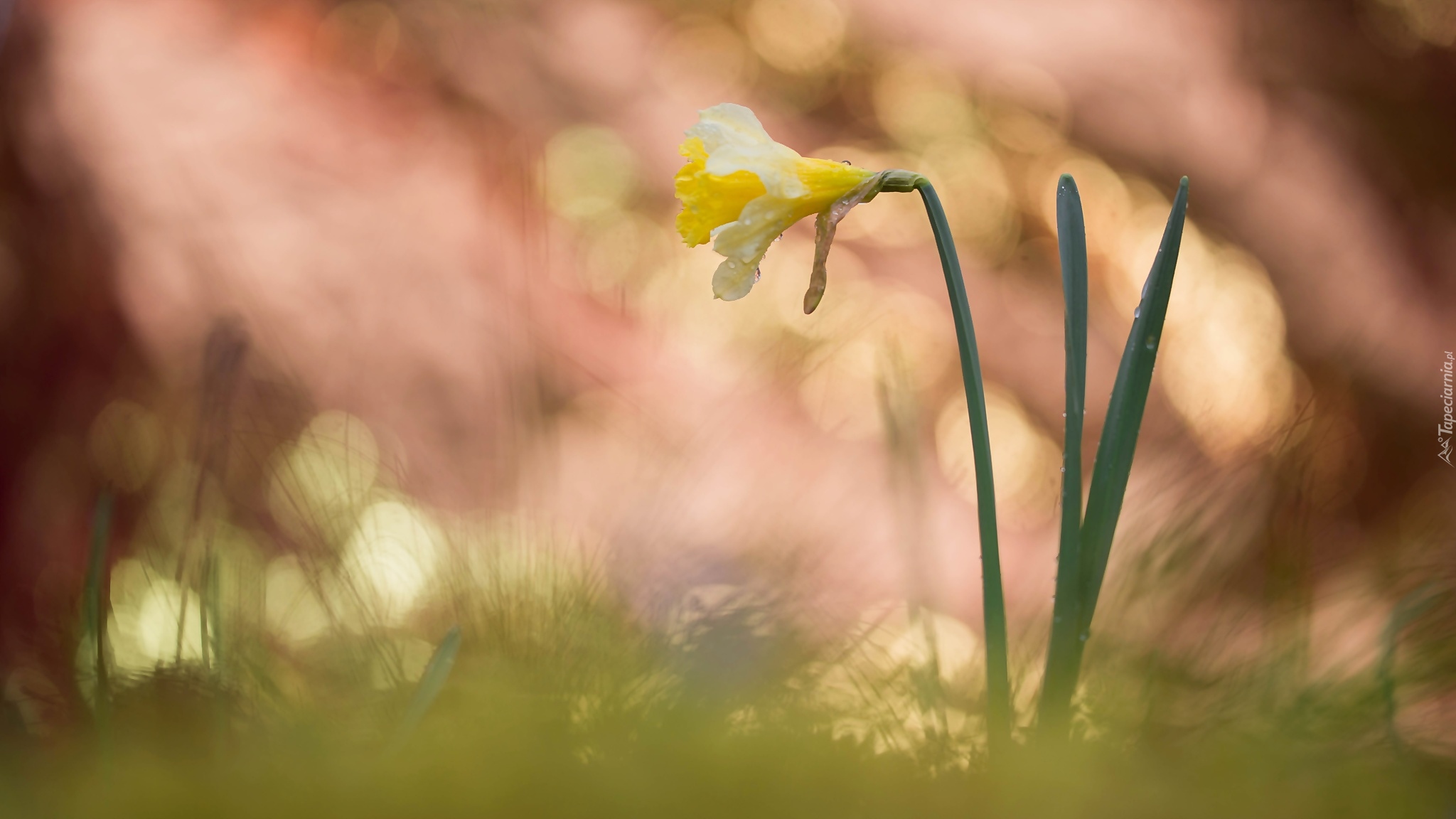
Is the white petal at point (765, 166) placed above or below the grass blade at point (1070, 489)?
above

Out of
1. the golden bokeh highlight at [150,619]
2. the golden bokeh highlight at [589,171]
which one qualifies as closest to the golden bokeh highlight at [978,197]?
the golden bokeh highlight at [589,171]

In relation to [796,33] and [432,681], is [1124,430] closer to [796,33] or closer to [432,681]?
[432,681]

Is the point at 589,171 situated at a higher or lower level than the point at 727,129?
higher

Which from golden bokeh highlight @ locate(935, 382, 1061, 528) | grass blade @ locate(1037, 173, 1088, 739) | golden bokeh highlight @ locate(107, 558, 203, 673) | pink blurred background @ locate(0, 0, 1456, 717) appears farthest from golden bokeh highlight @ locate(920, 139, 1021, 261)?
golden bokeh highlight @ locate(107, 558, 203, 673)

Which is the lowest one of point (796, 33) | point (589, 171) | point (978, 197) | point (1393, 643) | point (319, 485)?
point (1393, 643)

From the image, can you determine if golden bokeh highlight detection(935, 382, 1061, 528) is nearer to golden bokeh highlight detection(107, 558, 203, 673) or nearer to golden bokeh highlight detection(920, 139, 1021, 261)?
golden bokeh highlight detection(920, 139, 1021, 261)

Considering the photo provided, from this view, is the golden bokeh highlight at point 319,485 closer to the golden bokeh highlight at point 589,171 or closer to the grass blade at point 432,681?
the grass blade at point 432,681

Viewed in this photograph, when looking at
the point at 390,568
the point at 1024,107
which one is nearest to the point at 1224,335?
the point at 1024,107
